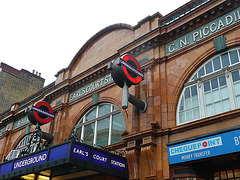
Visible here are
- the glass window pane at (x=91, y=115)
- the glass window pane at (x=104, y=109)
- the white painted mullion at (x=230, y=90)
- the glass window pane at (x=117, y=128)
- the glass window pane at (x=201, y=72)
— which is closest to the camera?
the white painted mullion at (x=230, y=90)

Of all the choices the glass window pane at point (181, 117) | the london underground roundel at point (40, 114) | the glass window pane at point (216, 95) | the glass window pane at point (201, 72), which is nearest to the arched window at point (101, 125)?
the london underground roundel at point (40, 114)

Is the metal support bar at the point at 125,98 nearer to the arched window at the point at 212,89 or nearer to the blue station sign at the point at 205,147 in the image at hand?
the arched window at the point at 212,89

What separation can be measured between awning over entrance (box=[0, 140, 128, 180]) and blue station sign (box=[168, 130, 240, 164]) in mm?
2713

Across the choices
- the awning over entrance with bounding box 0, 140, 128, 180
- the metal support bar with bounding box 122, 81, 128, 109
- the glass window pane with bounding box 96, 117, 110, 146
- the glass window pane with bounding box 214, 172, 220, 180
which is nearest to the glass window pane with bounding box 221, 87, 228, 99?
the glass window pane with bounding box 214, 172, 220, 180

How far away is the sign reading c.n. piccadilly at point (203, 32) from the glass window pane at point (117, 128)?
4.52 metres

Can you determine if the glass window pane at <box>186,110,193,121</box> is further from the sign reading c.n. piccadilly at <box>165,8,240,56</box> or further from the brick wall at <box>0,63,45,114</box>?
the brick wall at <box>0,63,45,114</box>

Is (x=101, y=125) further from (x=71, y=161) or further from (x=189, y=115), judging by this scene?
(x=189, y=115)

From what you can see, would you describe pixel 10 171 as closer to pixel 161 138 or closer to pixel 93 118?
pixel 93 118

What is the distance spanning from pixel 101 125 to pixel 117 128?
1330 mm

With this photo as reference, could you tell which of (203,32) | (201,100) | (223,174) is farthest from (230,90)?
(203,32)

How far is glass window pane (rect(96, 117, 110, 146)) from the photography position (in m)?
15.7

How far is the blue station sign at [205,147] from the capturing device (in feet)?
30.8

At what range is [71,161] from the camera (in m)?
10.6

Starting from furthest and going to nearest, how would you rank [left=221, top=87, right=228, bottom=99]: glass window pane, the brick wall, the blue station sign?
1. the brick wall
2. [left=221, top=87, right=228, bottom=99]: glass window pane
3. the blue station sign
